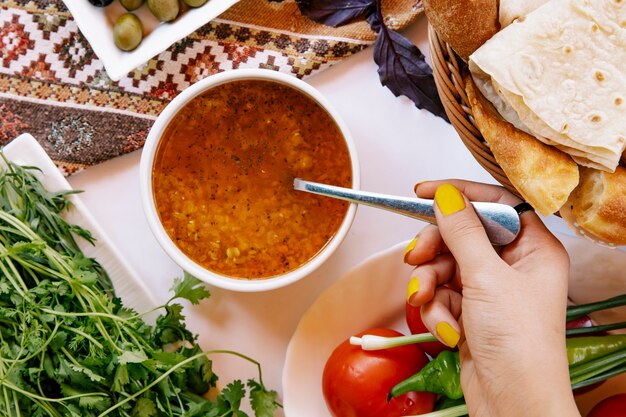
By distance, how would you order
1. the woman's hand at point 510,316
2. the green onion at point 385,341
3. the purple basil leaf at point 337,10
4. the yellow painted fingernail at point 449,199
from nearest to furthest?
the woman's hand at point 510,316
the yellow painted fingernail at point 449,199
the green onion at point 385,341
the purple basil leaf at point 337,10

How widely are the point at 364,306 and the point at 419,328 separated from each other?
127mm

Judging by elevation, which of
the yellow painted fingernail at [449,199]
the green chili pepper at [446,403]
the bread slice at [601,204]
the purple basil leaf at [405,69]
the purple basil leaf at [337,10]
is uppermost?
the purple basil leaf at [337,10]

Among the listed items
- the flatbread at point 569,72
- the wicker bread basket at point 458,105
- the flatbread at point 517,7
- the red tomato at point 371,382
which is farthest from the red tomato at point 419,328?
the flatbread at point 517,7

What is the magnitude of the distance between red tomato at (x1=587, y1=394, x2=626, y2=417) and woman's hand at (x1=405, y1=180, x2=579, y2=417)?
1.16 feet

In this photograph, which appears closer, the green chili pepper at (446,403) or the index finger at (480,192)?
the index finger at (480,192)

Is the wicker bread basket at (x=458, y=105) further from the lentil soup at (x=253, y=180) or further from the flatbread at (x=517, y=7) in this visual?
the lentil soup at (x=253, y=180)

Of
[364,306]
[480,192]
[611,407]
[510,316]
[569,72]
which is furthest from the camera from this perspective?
[364,306]

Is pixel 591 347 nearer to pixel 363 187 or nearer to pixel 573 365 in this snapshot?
pixel 573 365

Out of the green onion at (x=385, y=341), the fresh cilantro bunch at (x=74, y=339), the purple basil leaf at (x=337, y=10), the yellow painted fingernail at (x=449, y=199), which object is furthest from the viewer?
the purple basil leaf at (x=337, y=10)

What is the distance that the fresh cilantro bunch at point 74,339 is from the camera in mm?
1390

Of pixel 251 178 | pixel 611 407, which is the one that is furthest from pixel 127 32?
pixel 611 407

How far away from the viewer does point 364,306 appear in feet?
5.29

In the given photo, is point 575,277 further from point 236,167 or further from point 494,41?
point 236,167

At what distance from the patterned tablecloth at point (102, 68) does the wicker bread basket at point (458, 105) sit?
0.97 feet
